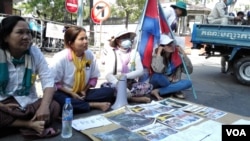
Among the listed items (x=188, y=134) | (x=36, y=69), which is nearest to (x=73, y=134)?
(x=36, y=69)

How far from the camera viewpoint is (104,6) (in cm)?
706

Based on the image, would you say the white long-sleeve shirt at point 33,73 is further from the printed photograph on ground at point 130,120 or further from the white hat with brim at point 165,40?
the white hat with brim at point 165,40

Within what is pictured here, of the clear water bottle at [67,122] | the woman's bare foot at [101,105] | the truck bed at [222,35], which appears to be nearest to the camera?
the clear water bottle at [67,122]

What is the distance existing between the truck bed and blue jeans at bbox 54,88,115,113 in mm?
3304

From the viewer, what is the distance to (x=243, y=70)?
5.75 meters

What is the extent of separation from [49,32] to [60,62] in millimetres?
6502

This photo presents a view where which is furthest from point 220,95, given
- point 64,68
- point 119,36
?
point 64,68

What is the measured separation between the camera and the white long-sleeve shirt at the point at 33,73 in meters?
2.60

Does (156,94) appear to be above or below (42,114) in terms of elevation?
below

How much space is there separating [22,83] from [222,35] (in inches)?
181

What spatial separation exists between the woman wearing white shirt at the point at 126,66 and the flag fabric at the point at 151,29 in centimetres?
51

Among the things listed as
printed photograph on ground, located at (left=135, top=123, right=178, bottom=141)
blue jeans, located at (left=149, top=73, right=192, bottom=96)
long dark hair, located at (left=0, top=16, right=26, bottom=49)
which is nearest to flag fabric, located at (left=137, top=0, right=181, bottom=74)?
blue jeans, located at (left=149, top=73, right=192, bottom=96)

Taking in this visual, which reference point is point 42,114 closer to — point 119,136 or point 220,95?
point 119,136

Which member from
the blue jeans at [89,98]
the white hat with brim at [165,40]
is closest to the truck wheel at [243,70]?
the white hat with brim at [165,40]
